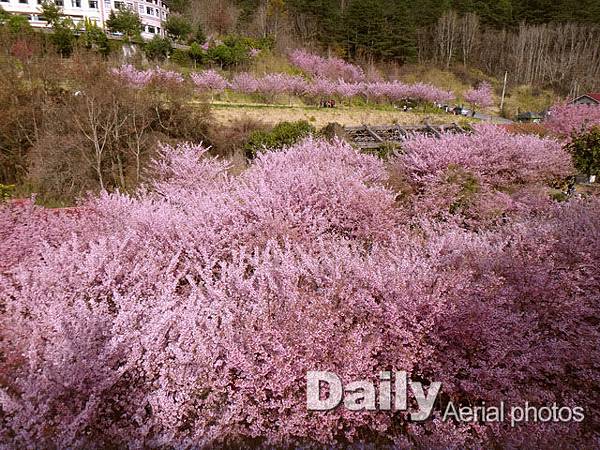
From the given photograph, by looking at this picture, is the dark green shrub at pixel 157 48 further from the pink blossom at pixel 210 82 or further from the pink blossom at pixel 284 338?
the pink blossom at pixel 284 338

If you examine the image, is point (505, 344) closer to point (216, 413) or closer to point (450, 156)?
point (216, 413)

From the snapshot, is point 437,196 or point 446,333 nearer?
point 446,333

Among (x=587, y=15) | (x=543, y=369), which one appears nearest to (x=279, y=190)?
(x=543, y=369)

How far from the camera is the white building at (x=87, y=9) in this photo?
144 ft

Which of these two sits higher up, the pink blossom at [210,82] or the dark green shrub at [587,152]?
the pink blossom at [210,82]

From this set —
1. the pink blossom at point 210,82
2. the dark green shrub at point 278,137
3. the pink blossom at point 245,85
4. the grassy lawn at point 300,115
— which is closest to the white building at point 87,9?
the pink blossom at point 210,82

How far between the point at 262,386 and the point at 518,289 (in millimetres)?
2782

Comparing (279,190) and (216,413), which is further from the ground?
(279,190)

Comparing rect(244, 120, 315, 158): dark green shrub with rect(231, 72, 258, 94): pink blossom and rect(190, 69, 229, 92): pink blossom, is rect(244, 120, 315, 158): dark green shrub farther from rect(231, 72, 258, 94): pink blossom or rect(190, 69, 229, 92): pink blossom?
rect(231, 72, 258, 94): pink blossom

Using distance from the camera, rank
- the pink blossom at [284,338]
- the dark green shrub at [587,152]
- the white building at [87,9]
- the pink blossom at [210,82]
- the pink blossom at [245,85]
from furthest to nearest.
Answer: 1. the white building at [87,9]
2. the pink blossom at [245,85]
3. the pink blossom at [210,82]
4. the dark green shrub at [587,152]
5. the pink blossom at [284,338]

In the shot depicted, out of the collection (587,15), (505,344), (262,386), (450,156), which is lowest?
(262,386)

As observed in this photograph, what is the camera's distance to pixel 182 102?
49.5 feet

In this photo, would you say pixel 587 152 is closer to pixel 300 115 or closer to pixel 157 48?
pixel 300 115

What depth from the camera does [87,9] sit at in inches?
1818
